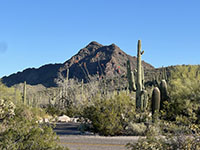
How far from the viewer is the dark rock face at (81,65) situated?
136625 mm

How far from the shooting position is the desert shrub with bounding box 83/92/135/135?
15236 mm

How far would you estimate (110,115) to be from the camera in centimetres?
1538

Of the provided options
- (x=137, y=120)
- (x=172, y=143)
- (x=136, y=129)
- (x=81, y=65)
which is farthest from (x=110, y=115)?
(x=81, y=65)

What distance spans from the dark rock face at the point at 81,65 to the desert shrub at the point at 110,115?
10708 centimetres

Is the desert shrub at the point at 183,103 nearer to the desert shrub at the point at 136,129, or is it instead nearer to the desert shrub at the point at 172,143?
the desert shrub at the point at 136,129

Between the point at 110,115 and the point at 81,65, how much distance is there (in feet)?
475

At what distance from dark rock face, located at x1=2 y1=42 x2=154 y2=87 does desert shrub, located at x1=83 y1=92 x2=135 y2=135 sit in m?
107

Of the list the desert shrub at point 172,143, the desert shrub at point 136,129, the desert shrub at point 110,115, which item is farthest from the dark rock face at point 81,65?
the desert shrub at point 172,143

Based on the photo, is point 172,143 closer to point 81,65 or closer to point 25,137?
point 25,137

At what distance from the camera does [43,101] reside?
6506 centimetres

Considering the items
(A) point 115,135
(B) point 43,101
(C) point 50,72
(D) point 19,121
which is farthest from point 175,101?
(C) point 50,72

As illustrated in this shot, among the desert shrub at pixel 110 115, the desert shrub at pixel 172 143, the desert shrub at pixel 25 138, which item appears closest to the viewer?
the desert shrub at pixel 25 138

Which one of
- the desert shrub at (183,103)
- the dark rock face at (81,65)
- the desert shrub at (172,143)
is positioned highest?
the dark rock face at (81,65)

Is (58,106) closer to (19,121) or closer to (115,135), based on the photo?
(115,135)
